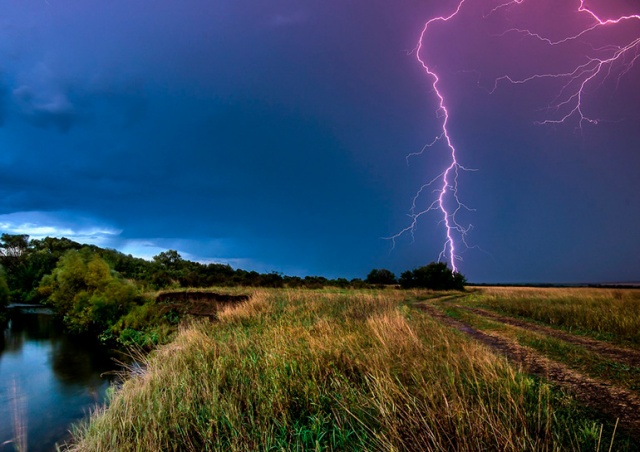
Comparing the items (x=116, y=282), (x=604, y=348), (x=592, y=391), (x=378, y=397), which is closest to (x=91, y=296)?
(x=116, y=282)

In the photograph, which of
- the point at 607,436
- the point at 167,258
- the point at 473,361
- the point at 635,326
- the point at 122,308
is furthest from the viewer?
the point at 167,258

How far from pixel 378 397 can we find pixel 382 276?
6782 centimetres

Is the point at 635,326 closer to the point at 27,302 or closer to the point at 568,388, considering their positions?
the point at 568,388

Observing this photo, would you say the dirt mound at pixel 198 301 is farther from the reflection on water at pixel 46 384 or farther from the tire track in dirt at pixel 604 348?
the tire track in dirt at pixel 604 348

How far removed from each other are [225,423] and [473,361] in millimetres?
4418

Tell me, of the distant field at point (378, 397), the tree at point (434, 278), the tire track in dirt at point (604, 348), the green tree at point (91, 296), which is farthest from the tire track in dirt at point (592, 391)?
the tree at point (434, 278)

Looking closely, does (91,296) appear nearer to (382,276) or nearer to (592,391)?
(592,391)

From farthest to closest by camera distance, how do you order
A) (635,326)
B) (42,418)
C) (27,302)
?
(27,302)
(42,418)
(635,326)

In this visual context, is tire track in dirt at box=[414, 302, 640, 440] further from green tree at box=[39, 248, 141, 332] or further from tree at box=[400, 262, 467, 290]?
tree at box=[400, 262, 467, 290]

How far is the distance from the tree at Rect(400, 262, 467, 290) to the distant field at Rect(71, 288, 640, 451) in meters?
53.3

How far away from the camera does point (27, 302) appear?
67688 mm

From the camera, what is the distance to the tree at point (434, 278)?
6197cm

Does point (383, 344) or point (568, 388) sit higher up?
point (383, 344)

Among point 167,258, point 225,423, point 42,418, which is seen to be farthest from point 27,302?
point 225,423
